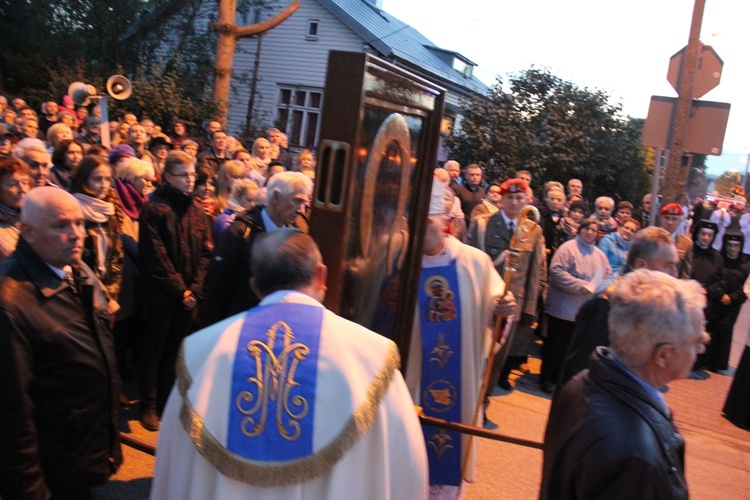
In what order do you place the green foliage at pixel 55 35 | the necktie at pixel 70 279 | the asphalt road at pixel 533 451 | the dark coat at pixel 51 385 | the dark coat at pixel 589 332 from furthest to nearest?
1. the green foliage at pixel 55 35
2. the asphalt road at pixel 533 451
3. the dark coat at pixel 589 332
4. the necktie at pixel 70 279
5. the dark coat at pixel 51 385

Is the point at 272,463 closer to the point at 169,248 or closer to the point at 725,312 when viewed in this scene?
the point at 169,248

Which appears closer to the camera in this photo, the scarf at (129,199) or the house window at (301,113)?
the scarf at (129,199)

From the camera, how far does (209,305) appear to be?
3979 mm

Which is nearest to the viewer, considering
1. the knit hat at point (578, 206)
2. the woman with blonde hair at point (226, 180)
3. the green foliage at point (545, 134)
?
the woman with blonde hair at point (226, 180)

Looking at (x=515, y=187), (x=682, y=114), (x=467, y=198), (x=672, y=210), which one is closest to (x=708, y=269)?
(x=672, y=210)

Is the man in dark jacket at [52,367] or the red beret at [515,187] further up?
the red beret at [515,187]

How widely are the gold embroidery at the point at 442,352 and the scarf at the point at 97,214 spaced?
2135 mm

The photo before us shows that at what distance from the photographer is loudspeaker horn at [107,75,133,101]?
35.0 feet

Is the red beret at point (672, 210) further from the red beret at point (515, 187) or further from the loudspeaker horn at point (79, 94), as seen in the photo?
the loudspeaker horn at point (79, 94)

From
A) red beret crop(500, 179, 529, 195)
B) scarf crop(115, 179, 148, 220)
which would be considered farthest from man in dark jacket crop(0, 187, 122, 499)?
red beret crop(500, 179, 529, 195)

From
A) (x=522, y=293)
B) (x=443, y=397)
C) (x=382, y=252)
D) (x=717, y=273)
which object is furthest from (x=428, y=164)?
(x=717, y=273)

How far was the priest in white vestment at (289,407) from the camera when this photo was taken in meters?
2.03

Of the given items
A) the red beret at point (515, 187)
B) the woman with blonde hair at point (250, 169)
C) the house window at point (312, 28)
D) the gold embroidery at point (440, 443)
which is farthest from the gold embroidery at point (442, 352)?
the house window at point (312, 28)

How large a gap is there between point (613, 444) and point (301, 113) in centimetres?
2561
